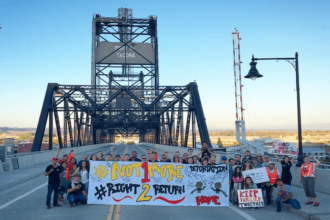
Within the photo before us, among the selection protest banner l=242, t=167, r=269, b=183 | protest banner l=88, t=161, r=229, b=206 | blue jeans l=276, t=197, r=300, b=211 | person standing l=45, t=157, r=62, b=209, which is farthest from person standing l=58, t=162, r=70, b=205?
blue jeans l=276, t=197, r=300, b=211

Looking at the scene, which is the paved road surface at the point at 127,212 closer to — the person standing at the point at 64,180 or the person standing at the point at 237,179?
the person standing at the point at 64,180

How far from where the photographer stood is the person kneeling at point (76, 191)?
1047cm

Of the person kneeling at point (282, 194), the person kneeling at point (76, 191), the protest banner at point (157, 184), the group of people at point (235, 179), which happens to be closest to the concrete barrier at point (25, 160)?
the group of people at point (235, 179)

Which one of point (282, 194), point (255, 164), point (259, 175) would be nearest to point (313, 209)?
point (282, 194)

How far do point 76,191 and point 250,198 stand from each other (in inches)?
199

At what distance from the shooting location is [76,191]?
10.7 metres

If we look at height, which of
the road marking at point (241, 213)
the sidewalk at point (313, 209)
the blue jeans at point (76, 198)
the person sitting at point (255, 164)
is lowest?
the road marking at point (241, 213)

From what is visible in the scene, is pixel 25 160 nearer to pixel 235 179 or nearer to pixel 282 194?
pixel 235 179

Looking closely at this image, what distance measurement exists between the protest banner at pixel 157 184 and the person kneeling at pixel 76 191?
8.5 inches

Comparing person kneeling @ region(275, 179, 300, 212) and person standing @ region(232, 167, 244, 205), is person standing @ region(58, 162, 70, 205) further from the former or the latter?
person kneeling @ region(275, 179, 300, 212)

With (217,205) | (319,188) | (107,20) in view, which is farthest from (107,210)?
(107,20)

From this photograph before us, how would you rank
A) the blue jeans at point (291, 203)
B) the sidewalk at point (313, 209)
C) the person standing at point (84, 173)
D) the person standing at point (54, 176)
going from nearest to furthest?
the sidewalk at point (313, 209), the blue jeans at point (291, 203), the person standing at point (54, 176), the person standing at point (84, 173)

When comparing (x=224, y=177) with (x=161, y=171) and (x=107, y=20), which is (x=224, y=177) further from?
(x=107, y=20)

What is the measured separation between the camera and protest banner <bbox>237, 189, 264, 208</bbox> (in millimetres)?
10086
